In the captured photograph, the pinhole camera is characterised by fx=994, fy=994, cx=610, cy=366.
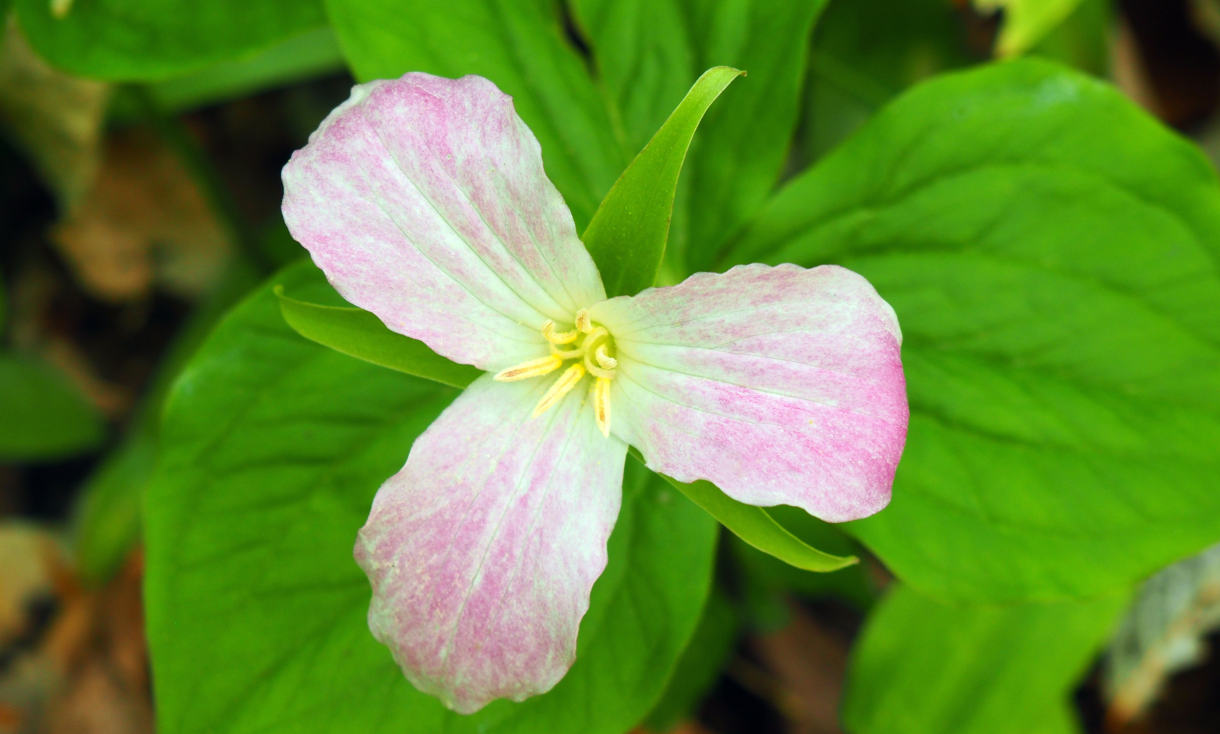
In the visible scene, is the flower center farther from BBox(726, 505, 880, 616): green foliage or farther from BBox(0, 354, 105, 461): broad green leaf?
BBox(0, 354, 105, 461): broad green leaf

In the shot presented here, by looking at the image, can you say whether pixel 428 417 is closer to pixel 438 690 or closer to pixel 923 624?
pixel 438 690

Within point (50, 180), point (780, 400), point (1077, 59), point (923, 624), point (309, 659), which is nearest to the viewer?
point (780, 400)

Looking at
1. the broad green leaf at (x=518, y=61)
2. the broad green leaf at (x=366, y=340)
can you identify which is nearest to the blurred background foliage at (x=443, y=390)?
the broad green leaf at (x=518, y=61)

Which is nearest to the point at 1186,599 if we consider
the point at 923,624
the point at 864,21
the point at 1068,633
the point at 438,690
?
the point at 1068,633

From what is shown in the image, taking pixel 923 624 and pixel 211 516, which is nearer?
pixel 211 516

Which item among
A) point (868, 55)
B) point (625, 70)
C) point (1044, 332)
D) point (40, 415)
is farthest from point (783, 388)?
point (40, 415)

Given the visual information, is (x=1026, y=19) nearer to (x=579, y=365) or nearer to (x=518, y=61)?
→ (x=518, y=61)

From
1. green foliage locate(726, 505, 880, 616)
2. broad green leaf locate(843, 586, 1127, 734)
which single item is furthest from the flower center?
broad green leaf locate(843, 586, 1127, 734)

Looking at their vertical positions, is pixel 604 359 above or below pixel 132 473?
above
